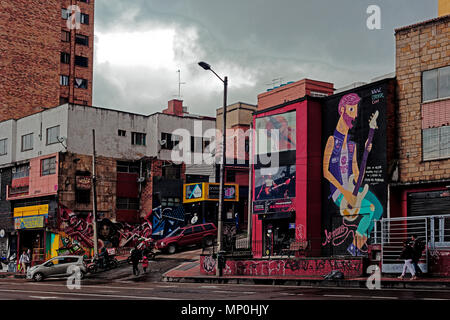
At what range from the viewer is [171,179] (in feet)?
160

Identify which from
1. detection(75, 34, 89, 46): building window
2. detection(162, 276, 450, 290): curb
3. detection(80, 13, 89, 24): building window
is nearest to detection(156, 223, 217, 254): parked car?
detection(162, 276, 450, 290): curb

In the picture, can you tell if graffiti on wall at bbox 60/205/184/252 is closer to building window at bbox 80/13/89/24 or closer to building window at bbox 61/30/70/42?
building window at bbox 61/30/70/42

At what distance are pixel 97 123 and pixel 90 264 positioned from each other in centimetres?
1476

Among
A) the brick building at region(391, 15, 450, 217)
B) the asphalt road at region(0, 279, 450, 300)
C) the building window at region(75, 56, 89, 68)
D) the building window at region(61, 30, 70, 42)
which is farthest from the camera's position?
the building window at region(75, 56, 89, 68)

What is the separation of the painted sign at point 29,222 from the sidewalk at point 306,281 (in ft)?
55.5

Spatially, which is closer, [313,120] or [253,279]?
[253,279]

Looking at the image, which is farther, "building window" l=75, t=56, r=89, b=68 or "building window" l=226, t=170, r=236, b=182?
"building window" l=75, t=56, r=89, b=68

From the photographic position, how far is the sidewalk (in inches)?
786

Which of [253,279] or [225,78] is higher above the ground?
[225,78]

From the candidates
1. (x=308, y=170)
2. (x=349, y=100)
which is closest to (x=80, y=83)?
(x=308, y=170)

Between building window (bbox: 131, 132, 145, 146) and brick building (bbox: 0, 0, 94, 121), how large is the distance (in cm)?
1420

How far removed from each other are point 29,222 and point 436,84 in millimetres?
33261
